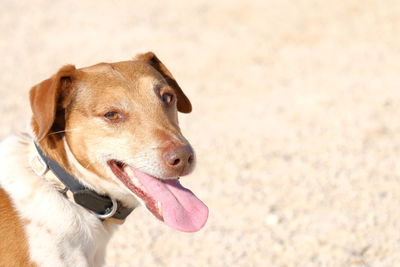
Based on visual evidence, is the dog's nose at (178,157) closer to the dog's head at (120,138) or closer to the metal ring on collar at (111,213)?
the dog's head at (120,138)

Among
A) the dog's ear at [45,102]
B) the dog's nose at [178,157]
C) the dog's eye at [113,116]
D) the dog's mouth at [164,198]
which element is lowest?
the dog's mouth at [164,198]

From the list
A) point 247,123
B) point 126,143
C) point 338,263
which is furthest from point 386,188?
point 126,143

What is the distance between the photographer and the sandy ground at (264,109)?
596 centimetres

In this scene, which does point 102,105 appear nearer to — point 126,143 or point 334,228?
point 126,143

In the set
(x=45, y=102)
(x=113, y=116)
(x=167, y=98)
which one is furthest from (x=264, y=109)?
(x=45, y=102)

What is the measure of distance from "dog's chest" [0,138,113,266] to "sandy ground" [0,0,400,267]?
1873 millimetres

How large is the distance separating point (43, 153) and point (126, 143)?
46cm

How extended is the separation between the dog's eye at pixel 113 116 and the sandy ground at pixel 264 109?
6.62 feet

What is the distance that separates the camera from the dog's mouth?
392 cm

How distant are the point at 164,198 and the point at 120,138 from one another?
0.42 m

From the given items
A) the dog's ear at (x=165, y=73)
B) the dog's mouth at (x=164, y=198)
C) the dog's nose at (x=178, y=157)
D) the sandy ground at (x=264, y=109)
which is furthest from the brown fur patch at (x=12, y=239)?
the sandy ground at (x=264, y=109)

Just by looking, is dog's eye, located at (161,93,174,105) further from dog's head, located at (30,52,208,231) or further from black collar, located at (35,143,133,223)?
black collar, located at (35,143,133,223)

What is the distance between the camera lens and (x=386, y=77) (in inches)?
397

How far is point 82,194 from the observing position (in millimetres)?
3887
